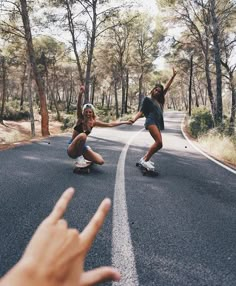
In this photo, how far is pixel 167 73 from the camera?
173ft

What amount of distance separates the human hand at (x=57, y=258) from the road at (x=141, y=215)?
1648mm

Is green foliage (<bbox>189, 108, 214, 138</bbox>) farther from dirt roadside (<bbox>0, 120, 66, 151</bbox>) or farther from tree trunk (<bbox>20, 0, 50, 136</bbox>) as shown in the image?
tree trunk (<bbox>20, 0, 50, 136</bbox>)

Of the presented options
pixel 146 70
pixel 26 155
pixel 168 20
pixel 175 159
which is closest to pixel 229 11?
pixel 168 20

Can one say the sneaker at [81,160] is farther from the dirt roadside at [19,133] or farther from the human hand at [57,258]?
the human hand at [57,258]

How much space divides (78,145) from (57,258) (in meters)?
5.59

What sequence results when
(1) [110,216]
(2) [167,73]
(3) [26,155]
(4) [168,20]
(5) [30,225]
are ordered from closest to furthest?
(5) [30,225], (1) [110,216], (3) [26,155], (4) [168,20], (2) [167,73]

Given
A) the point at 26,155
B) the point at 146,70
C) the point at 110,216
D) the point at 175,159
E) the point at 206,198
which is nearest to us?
the point at 110,216

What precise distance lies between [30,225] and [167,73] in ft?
169

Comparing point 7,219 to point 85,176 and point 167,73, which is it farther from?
point 167,73

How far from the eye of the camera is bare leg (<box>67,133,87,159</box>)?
6.27 m

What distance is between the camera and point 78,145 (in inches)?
251

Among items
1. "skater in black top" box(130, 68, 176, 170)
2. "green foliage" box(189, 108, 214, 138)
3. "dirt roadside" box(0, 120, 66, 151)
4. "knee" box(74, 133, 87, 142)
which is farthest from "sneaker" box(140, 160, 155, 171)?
"green foliage" box(189, 108, 214, 138)

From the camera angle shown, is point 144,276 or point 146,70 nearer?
point 144,276

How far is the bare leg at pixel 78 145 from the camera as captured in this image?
20.6ft
